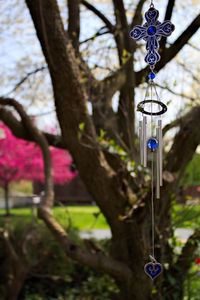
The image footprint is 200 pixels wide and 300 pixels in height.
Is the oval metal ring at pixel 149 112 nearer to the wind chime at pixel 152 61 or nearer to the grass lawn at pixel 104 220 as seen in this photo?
the wind chime at pixel 152 61

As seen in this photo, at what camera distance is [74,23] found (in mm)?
2879

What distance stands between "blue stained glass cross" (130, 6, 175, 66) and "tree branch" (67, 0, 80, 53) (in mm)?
1767

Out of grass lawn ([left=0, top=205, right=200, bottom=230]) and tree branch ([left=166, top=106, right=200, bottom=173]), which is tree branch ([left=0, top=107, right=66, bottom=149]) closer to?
grass lawn ([left=0, top=205, right=200, bottom=230])

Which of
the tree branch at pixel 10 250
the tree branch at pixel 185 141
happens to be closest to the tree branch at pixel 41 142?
the tree branch at pixel 185 141

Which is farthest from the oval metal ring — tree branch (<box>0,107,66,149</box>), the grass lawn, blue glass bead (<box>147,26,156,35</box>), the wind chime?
tree branch (<box>0,107,66,149</box>)

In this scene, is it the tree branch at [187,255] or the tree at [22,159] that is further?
the tree at [22,159]

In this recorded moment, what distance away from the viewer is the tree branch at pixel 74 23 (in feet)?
9.20

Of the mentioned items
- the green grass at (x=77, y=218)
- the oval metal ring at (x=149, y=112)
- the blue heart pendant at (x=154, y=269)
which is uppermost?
the oval metal ring at (x=149, y=112)

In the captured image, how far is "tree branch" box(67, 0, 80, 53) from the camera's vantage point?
2.80 meters

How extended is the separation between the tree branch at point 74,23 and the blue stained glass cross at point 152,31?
177 centimetres

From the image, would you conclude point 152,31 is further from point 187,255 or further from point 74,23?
point 187,255

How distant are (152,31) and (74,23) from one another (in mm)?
1897

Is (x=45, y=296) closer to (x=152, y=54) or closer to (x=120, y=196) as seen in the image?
(x=120, y=196)

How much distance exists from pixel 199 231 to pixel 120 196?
652 mm
